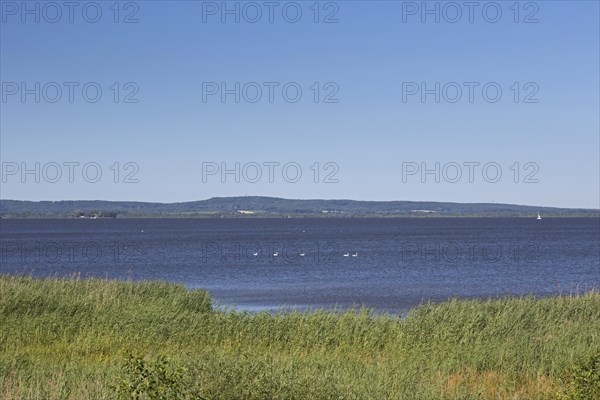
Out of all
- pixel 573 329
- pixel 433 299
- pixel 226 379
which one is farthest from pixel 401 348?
pixel 433 299

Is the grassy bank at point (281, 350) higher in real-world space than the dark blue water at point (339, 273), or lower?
higher

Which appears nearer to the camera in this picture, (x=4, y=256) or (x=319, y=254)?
(x=4, y=256)

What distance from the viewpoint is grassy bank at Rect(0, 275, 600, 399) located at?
1369 centimetres

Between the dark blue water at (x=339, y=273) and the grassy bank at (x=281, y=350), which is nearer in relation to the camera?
the grassy bank at (x=281, y=350)

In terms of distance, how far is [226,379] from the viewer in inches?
544

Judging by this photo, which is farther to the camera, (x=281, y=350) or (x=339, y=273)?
(x=339, y=273)

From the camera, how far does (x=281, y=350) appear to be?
20984mm

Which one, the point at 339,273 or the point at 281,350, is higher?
the point at 281,350

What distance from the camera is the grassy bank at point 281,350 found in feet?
44.9

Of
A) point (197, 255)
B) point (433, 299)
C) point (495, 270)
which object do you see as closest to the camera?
point (433, 299)

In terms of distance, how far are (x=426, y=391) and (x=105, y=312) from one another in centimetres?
1342

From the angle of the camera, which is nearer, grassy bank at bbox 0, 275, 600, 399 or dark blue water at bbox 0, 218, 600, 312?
grassy bank at bbox 0, 275, 600, 399

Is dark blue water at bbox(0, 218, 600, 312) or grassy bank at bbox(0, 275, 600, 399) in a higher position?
grassy bank at bbox(0, 275, 600, 399)

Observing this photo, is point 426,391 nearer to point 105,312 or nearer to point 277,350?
point 277,350
